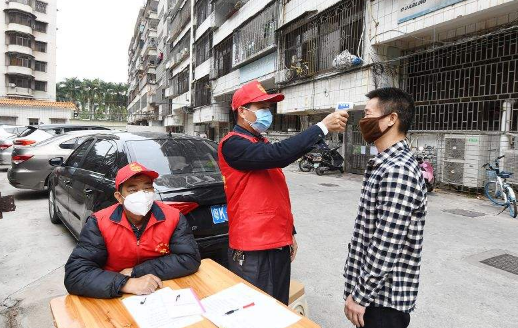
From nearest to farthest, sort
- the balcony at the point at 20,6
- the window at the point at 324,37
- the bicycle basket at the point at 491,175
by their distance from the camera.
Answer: the bicycle basket at the point at 491,175
the window at the point at 324,37
the balcony at the point at 20,6

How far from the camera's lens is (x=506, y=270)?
14.1 feet

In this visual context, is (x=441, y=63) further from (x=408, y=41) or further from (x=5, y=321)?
(x=5, y=321)

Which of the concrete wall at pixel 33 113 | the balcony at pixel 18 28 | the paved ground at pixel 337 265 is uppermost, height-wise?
the balcony at pixel 18 28

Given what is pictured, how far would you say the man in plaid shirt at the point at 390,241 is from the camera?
1641mm

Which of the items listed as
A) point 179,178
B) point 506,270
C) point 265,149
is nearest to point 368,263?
point 265,149

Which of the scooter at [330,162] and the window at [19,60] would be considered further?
the window at [19,60]

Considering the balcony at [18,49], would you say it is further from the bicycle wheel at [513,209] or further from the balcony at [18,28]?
the bicycle wheel at [513,209]

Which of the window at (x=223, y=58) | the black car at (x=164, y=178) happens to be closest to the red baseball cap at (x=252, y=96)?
the black car at (x=164, y=178)

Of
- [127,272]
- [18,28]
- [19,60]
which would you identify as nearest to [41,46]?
[18,28]

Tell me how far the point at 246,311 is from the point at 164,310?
1.21 ft

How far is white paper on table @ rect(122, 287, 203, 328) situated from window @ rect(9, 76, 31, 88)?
49.6 m

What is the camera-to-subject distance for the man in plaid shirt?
1641mm

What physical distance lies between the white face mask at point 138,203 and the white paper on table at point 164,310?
565mm

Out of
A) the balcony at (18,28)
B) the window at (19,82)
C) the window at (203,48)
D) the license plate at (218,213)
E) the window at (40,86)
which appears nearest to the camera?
the license plate at (218,213)
